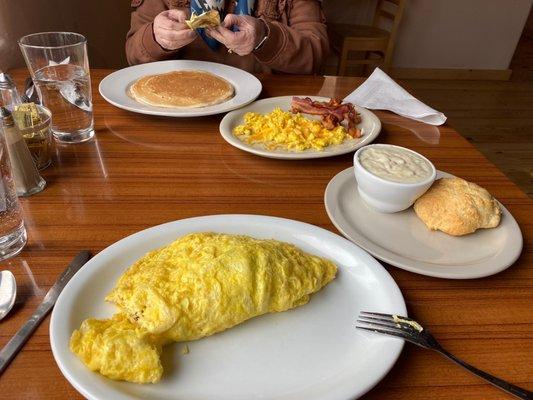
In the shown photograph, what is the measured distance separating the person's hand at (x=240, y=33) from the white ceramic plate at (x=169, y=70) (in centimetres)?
11

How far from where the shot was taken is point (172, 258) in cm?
80

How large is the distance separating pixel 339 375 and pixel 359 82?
1484 mm

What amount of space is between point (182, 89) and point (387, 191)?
3.07 feet

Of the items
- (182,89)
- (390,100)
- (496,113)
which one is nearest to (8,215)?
(182,89)

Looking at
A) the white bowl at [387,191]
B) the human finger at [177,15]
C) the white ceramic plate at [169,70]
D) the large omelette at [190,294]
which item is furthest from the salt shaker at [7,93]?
the white bowl at [387,191]

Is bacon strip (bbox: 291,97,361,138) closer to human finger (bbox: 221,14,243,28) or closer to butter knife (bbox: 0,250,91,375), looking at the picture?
human finger (bbox: 221,14,243,28)

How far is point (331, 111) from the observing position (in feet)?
4.84

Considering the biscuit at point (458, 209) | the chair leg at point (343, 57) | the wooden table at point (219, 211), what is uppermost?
the biscuit at point (458, 209)

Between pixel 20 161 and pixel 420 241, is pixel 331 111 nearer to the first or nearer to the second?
pixel 420 241

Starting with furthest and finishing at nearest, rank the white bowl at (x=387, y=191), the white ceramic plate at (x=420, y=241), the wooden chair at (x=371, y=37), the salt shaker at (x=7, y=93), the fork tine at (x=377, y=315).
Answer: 1. the wooden chair at (x=371, y=37)
2. the salt shaker at (x=7, y=93)
3. the white bowl at (x=387, y=191)
4. the white ceramic plate at (x=420, y=241)
5. the fork tine at (x=377, y=315)

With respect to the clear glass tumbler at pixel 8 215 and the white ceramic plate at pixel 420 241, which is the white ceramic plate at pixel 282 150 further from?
the clear glass tumbler at pixel 8 215

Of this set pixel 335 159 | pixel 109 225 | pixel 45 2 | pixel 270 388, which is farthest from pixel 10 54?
pixel 270 388

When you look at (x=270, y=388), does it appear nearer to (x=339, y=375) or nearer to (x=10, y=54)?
(x=339, y=375)

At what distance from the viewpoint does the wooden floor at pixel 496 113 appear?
12.1ft
